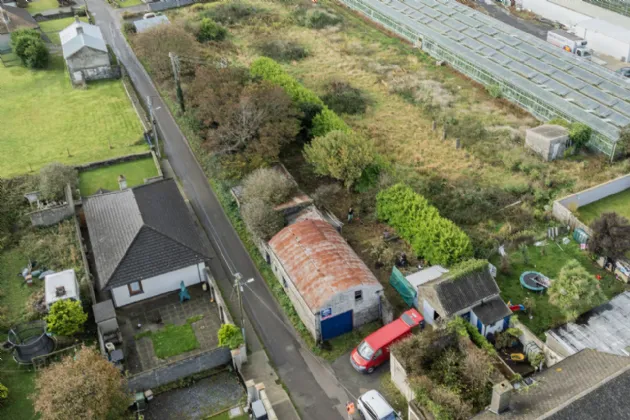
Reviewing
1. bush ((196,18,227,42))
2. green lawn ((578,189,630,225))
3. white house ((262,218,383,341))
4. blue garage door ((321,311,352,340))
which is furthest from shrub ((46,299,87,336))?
bush ((196,18,227,42))

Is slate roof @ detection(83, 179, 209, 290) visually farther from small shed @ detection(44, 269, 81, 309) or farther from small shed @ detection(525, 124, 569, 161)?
small shed @ detection(525, 124, 569, 161)

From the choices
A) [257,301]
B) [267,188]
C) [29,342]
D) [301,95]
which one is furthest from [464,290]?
[301,95]

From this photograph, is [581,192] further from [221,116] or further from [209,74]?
[209,74]

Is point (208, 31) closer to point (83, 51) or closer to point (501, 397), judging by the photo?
point (83, 51)

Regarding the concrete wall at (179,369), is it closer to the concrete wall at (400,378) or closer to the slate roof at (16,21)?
the concrete wall at (400,378)

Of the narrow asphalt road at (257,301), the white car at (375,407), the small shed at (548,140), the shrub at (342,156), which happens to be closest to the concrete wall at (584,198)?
the small shed at (548,140)

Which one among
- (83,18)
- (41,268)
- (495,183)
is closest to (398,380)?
(495,183)
